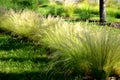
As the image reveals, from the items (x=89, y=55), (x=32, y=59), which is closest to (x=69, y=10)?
(x=32, y=59)

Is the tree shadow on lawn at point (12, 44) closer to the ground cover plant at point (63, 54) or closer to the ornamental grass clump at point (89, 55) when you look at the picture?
the ground cover plant at point (63, 54)

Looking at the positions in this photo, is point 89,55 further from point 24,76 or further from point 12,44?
point 12,44

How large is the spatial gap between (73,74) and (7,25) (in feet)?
22.5

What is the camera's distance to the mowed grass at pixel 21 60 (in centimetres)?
821

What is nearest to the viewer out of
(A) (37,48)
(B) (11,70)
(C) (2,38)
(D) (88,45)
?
(D) (88,45)

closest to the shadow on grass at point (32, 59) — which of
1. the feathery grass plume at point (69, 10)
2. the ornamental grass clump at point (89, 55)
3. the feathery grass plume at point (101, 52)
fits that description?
the ornamental grass clump at point (89, 55)

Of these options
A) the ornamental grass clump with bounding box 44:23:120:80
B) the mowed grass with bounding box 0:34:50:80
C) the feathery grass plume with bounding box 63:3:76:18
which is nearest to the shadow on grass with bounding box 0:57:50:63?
the mowed grass with bounding box 0:34:50:80

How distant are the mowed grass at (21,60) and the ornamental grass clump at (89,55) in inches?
23.6

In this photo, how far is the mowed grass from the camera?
8211 millimetres

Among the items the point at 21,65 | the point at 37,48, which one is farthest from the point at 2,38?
the point at 21,65

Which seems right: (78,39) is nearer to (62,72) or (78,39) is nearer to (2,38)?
(62,72)

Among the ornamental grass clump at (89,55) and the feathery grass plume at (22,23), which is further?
the feathery grass plume at (22,23)

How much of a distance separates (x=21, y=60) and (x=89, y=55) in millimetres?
2574

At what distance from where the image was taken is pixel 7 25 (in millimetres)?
14305
